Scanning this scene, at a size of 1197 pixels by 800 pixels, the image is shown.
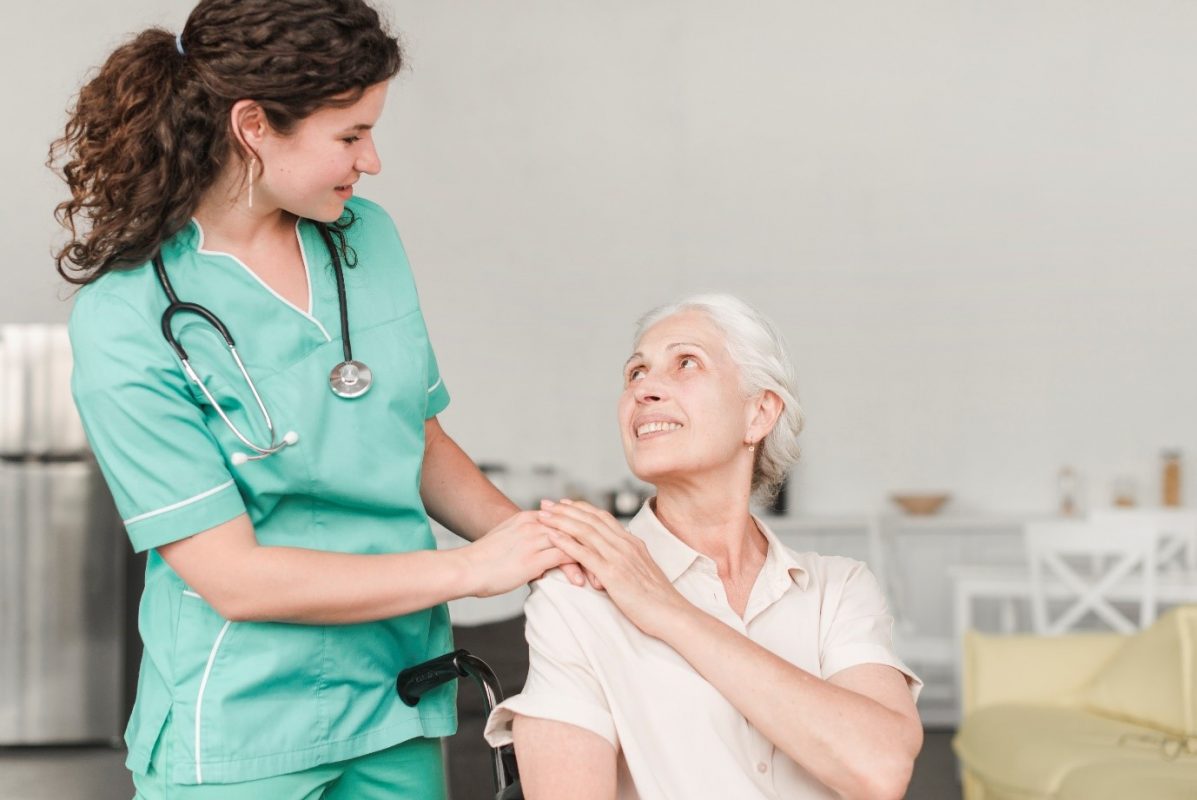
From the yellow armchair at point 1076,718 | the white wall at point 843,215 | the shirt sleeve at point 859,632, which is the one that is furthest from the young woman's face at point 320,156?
the white wall at point 843,215

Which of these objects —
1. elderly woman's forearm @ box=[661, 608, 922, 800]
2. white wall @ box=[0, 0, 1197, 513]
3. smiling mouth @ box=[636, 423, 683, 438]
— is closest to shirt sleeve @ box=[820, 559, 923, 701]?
elderly woman's forearm @ box=[661, 608, 922, 800]

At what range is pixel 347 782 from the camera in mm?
1447

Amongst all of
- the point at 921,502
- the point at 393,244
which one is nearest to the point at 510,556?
the point at 393,244

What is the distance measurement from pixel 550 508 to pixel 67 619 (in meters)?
3.43

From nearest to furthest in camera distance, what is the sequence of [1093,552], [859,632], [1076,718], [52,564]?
[859,632] → [1076,718] → [1093,552] → [52,564]

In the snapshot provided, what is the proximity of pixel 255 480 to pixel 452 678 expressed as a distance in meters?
0.34

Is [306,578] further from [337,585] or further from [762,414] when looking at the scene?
[762,414]

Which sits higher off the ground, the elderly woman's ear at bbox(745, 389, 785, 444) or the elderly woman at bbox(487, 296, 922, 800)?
the elderly woman's ear at bbox(745, 389, 785, 444)

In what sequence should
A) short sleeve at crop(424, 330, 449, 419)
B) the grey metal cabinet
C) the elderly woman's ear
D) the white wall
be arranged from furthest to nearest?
1. the white wall
2. the grey metal cabinet
3. the elderly woman's ear
4. short sleeve at crop(424, 330, 449, 419)

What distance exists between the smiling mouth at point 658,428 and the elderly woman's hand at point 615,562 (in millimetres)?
210

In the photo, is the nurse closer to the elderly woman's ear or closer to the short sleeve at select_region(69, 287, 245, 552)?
the short sleeve at select_region(69, 287, 245, 552)

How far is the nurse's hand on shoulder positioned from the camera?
1.36 meters

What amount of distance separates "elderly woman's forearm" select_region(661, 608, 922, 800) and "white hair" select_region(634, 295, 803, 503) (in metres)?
0.45

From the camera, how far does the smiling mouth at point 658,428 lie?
1657 millimetres
